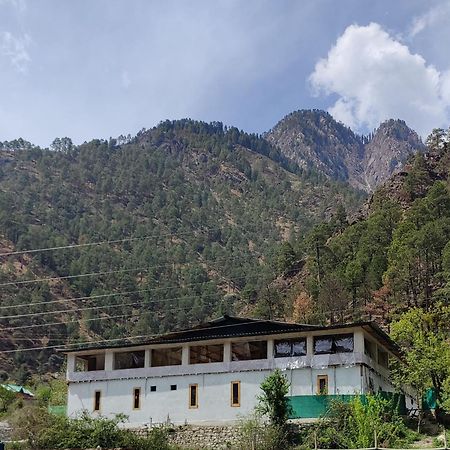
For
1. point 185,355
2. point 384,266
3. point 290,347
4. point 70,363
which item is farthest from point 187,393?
point 384,266

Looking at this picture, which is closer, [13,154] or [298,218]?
[298,218]

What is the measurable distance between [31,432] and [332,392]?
48.6ft

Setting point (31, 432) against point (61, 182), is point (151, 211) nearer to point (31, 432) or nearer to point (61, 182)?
point (61, 182)

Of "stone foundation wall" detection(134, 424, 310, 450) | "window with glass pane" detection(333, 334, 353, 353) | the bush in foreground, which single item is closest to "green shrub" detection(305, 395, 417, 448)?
"stone foundation wall" detection(134, 424, 310, 450)

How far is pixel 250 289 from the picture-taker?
334 feet

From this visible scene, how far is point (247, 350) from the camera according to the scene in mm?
38906

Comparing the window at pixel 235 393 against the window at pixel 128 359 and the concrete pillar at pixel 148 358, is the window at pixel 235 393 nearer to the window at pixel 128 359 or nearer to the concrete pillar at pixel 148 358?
the concrete pillar at pixel 148 358

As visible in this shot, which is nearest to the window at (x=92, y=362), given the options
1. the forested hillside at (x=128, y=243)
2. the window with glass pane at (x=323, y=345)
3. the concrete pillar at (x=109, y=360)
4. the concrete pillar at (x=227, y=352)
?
the concrete pillar at (x=109, y=360)

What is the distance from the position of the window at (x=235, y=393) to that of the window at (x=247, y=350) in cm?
146

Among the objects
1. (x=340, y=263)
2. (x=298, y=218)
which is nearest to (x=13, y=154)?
(x=298, y=218)

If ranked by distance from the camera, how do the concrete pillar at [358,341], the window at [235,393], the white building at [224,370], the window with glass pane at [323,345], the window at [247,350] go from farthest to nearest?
1. the window at [247,350]
2. the window at [235,393]
3. the window with glass pane at [323,345]
4. the white building at [224,370]
5. the concrete pillar at [358,341]

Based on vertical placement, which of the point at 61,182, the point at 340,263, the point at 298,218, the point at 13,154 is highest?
the point at 13,154

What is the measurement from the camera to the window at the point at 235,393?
1471 inches

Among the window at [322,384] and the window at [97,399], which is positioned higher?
the window at [322,384]
